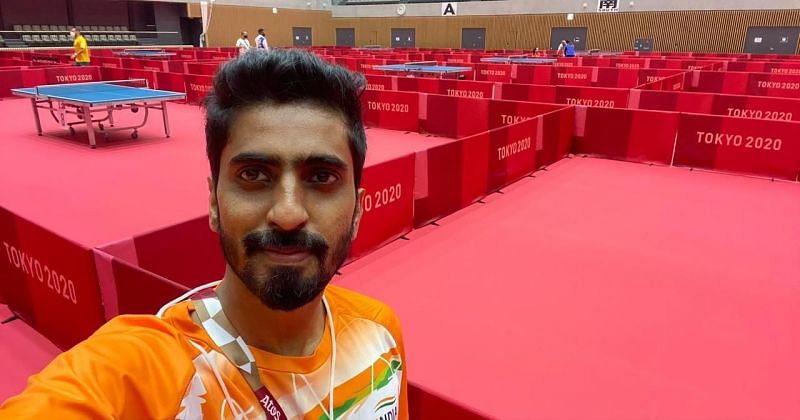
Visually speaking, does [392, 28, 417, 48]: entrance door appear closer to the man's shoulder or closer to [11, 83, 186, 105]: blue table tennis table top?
[11, 83, 186, 105]: blue table tennis table top

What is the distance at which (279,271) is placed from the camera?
3.19 feet

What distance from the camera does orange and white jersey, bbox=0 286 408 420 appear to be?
0.82 metres

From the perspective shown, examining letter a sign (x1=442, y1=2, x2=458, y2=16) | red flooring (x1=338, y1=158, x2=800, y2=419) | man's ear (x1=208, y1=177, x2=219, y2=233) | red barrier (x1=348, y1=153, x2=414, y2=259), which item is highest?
letter a sign (x1=442, y1=2, x2=458, y2=16)

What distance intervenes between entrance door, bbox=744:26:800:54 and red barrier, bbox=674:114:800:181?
841 inches

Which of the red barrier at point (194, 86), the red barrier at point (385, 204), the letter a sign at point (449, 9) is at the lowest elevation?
the red barrier at point (385, 204)

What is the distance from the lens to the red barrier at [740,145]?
5.99m

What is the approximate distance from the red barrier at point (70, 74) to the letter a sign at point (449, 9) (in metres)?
21.8

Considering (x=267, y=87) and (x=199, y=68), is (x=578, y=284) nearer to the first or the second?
(x=267, y=87)

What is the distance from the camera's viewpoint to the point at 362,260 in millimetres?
3990

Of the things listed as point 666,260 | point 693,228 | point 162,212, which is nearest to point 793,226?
point 693,228

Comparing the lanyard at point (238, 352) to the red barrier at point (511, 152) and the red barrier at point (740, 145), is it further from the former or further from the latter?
the red barrier at point (740, 145)

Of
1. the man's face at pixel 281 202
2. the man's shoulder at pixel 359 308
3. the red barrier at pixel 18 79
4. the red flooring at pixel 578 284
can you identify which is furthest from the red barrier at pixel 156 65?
the man's face at pixel 281 202

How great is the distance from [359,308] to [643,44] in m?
28.2

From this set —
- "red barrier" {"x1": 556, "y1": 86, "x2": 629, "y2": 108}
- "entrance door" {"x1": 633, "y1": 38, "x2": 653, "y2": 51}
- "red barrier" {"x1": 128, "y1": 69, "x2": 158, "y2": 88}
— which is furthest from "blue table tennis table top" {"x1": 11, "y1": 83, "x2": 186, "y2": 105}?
"entrance door" {"x1": 633, "y1": 38, "x2": 653, "y2": 51}
